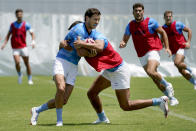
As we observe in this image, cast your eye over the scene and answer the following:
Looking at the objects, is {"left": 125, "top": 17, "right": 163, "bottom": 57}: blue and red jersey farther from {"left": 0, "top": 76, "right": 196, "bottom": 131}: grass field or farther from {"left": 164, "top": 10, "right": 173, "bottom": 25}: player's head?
{"left": 164, "top": 10, "right": 173, "bottom": 25}: player's head

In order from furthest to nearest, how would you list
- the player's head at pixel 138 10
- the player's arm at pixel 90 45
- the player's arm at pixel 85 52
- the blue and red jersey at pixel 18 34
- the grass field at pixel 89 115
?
the blue and red jersey at pixel 18 34
the player's head at pixel 138 10
the grass field at pixel 89 115
the player's arm at pixel 85 52
the player's arm at pixel 90 45

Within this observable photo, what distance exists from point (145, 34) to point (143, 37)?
9cm

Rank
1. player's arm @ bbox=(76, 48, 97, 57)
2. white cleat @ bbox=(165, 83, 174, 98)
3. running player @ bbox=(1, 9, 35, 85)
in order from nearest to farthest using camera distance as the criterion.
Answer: player's arm @ bbox=(76, 48, 97, 57) → white cleat @ bbox=(165, 83, 174, 98) → running player @ bbox=(1, 9, 35, 85)

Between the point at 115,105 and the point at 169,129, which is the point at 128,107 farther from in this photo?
the point at 115,105

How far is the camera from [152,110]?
36.8 ft

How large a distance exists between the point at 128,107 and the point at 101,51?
1.07 meters

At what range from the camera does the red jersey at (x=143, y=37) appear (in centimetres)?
1271

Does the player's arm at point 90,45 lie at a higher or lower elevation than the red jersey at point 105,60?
higher

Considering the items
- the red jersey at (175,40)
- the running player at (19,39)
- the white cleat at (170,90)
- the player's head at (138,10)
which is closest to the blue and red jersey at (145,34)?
the player's head at (138,10)

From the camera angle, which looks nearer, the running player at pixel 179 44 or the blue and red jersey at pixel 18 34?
the running player at pixel 179 44

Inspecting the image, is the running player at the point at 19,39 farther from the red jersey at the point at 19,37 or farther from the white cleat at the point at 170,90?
the white cleat at the point at 170,90

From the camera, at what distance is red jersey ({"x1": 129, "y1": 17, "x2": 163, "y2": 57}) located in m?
12.7

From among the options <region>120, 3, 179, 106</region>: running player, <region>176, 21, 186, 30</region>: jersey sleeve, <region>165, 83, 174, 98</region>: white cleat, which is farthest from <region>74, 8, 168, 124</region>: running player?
<region>176, 21, 186, 30</region>: jersey sleeve

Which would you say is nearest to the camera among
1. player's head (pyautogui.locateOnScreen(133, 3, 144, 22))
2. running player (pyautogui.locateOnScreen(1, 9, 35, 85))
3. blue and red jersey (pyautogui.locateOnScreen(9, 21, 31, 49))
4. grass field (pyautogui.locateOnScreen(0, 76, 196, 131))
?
grass field (pyautogui.locateOnScreen(0, 76, 196, 131))
